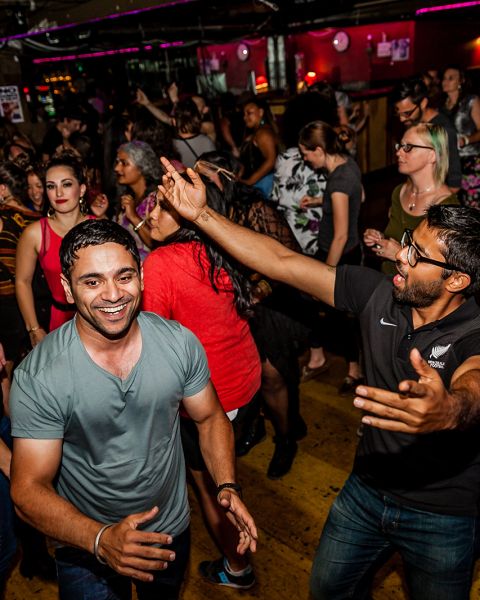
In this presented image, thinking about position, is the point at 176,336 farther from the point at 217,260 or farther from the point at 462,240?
the point at 462,240

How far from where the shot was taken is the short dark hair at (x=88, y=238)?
1667mm

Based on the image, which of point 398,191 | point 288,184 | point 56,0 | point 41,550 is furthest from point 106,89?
point 41,550

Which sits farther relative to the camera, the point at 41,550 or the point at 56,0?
the point at 56,0

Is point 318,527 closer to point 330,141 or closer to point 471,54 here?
point 330,141

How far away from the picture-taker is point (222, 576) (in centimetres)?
254

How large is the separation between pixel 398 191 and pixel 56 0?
6.86 meters

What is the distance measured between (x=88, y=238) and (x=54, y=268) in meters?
1.34

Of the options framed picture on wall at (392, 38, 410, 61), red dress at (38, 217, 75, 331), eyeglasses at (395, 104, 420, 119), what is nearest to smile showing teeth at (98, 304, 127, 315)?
red dress at (38, 217, 75, 331)

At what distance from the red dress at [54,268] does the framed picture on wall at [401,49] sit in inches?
605

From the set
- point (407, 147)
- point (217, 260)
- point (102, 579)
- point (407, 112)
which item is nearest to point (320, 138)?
point (407, 147)

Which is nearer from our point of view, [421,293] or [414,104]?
[421,293]

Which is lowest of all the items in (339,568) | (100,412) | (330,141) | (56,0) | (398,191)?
(339,568)

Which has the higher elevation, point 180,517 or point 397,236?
point 397,236

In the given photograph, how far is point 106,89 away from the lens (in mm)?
11844
